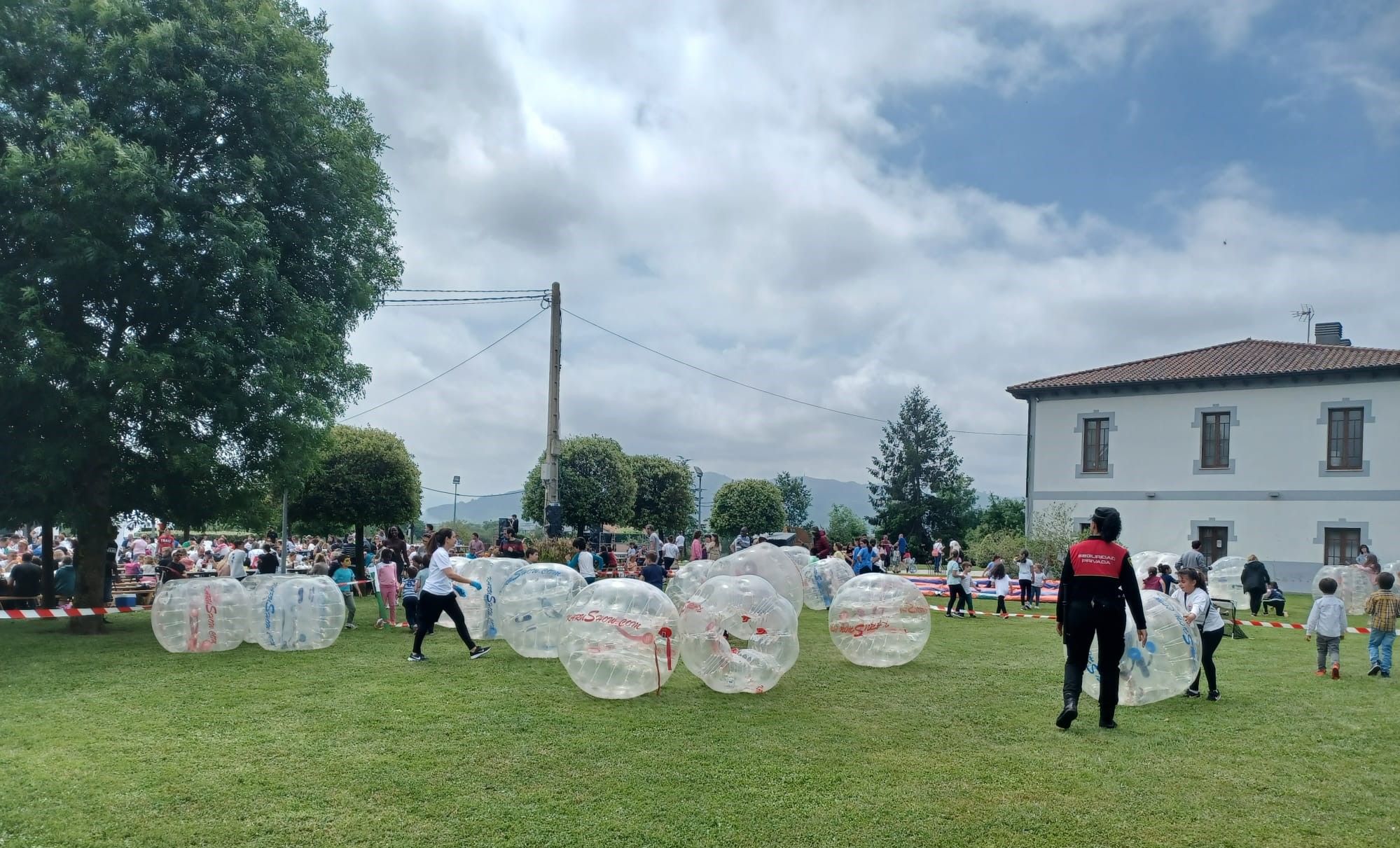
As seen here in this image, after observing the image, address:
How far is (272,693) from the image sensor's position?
31.7 feet

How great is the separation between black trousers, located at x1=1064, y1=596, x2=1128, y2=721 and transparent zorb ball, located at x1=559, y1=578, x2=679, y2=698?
3779 millimetres

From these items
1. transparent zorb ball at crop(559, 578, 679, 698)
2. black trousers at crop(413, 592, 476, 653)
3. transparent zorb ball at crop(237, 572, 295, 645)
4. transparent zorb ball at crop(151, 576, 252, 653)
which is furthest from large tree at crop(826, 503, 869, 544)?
transparent zorb ball at crop(559, 578, 679, 698)

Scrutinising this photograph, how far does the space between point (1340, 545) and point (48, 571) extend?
3238cm

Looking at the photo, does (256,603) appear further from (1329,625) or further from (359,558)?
(359,558)

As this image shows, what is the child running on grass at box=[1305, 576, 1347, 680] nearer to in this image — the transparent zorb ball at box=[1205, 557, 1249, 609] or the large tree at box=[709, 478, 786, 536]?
the transparent zorb ball at box=[1205, 557, 1249, 609]

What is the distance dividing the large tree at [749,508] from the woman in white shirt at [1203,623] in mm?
48207

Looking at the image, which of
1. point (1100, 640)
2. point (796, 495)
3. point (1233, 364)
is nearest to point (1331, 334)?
point (1233, 364)

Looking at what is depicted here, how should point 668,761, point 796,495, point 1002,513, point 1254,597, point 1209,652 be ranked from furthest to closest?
point 796,495, point 1002,513, point 1254,597, point 1209,652, point 668,761

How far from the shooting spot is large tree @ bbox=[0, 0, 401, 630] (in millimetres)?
13203

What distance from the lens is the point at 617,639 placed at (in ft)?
30.6

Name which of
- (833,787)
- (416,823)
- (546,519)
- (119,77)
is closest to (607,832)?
(416,823)

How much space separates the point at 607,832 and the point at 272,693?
557 cm

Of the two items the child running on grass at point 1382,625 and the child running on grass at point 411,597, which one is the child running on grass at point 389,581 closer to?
the child running on grass at point 411,597

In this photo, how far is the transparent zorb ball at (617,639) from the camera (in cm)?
935
